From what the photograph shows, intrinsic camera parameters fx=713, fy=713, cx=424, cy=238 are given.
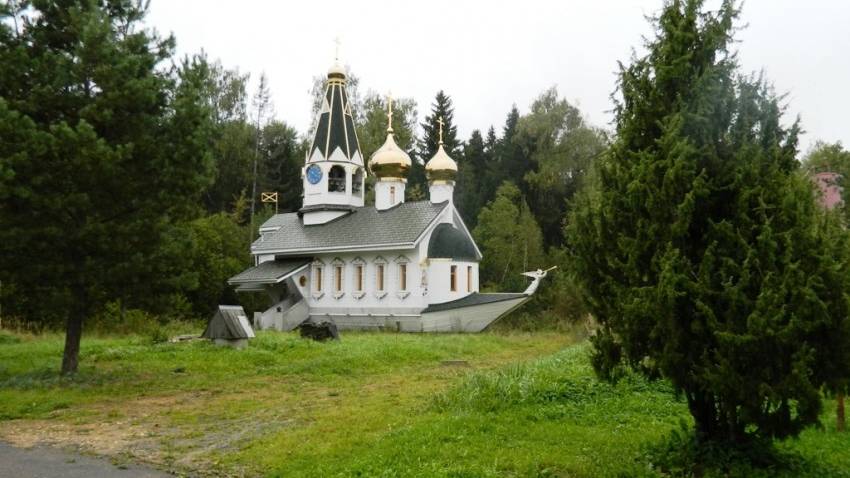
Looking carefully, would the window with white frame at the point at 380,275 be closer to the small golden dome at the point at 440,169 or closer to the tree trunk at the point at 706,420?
the small golden dome at the point at 440,169

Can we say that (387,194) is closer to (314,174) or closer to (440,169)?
(440,169)

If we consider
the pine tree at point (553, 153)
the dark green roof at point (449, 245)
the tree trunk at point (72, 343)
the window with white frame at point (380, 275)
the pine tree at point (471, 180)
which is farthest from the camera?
the pine tree at point (471, 180)

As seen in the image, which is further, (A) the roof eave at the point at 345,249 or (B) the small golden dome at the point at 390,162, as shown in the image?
(B) the small golden dome at the point at 390,162

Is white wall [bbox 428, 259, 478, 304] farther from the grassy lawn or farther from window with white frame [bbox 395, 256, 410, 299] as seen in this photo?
the grassy lawn

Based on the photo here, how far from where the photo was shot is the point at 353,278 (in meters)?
31.7

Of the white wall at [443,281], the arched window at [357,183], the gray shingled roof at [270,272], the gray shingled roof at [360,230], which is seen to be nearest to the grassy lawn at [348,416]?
the white wall at [443,281]

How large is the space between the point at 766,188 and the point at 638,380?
19.8 ft

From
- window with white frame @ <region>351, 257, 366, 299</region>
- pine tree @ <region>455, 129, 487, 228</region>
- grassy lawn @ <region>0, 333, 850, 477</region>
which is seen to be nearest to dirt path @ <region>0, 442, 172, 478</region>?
grassy lawn @ <region>0, 333, 850, 477</region>

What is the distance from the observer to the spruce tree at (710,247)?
236 inches

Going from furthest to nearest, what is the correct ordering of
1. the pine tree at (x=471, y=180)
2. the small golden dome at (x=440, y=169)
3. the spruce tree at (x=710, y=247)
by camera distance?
1. the pine tree at (x=471, y=180)
2. the small golden dome at (x=440, y=169)
3. the spruce tree at (x=710, y=247)

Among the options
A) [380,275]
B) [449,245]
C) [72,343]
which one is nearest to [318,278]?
[380,275]

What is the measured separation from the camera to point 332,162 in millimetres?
34000

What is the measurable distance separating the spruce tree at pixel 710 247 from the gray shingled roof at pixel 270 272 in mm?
26001

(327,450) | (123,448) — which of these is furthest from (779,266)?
(123,448)
